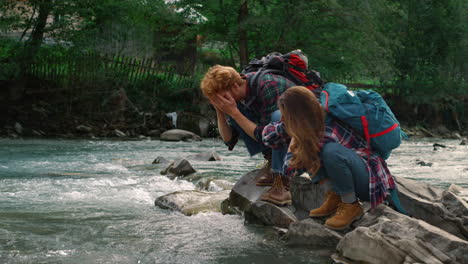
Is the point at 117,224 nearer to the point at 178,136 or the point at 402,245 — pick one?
the point at 402,245

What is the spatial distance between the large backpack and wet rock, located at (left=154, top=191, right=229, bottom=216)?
154cm

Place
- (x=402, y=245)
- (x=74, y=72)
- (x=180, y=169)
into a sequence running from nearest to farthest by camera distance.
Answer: (x=402, y=245) < (x=180, y=169) < (x=74, y=72)

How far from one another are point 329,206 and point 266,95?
92 cm

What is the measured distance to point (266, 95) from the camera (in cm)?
378

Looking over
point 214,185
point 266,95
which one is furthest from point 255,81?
point 214,185

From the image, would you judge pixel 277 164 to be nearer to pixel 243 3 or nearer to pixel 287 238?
pixel 287 238

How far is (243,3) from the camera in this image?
20203 mm

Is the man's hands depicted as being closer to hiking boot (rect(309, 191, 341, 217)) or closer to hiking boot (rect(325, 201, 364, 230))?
hiking boot (rect(309, 191, 341, 217))

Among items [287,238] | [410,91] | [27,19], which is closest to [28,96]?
[27,19]

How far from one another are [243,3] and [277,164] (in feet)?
56.5

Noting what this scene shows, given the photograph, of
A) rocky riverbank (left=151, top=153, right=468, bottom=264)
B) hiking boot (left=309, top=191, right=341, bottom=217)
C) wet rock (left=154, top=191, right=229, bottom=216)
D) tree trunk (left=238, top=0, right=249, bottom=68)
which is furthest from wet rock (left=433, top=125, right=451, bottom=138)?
hiking boot (left=309, top=191, right=341, bottom=217)

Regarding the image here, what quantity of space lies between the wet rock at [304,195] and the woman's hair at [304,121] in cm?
59

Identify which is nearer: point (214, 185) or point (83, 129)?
point (214, 185)

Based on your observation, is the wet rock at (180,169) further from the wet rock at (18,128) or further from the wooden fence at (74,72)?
the wooden fence at (74,72)
